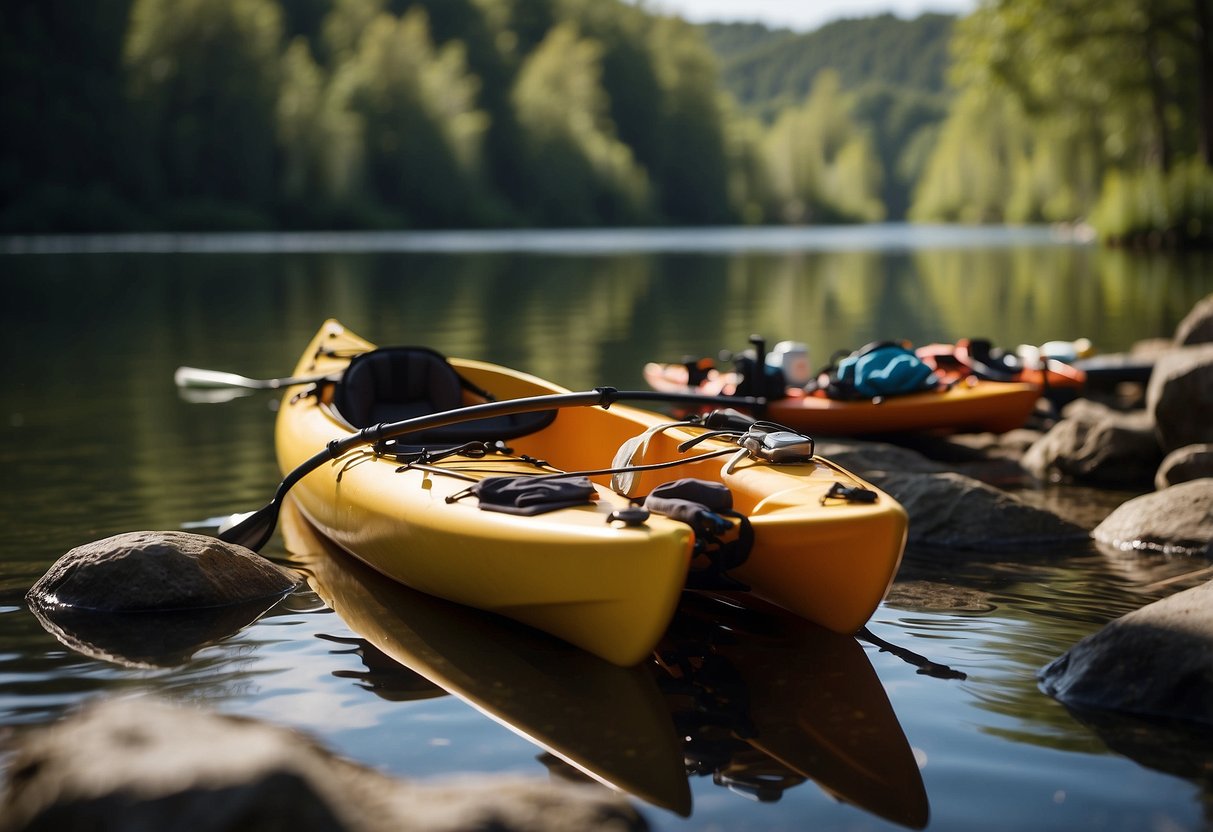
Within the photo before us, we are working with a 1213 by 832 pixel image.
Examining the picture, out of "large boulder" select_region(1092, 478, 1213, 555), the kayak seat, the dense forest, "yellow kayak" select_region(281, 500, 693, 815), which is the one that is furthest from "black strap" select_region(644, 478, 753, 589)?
the dense forest

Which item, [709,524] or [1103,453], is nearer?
[709,524]

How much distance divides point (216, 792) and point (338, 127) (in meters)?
56.8

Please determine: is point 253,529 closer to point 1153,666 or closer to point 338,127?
point 1153,666

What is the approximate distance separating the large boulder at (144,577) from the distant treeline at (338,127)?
4673cm

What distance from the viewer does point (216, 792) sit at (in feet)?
8.95

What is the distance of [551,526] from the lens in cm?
458

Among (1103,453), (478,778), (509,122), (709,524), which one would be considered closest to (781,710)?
(709,524)

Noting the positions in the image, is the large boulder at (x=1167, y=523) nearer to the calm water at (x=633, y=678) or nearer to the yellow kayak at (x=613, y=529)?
the calm water at (x=633, y=678)

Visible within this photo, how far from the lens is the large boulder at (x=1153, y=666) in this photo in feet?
13.5

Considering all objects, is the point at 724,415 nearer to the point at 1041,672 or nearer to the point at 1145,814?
the point at 1041,672

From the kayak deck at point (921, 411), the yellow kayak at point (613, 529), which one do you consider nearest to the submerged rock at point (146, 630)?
the yellow kayak at point (613, 529)

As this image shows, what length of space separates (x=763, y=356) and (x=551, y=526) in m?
4.64

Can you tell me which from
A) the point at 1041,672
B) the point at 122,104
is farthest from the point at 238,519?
the point at 122,104

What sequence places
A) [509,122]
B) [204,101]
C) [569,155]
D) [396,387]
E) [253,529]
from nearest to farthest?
1. [253,529]
2. [396,387]
3. [204,101]
4. [569,155]
5. [509,122]
